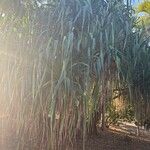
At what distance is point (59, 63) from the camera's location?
17.2 feet

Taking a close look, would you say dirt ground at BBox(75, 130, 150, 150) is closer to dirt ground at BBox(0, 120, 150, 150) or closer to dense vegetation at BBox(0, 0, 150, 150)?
dirt ground at BBox(0, 120, 150, 150)

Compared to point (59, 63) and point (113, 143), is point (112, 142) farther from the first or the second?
point (59, 63)

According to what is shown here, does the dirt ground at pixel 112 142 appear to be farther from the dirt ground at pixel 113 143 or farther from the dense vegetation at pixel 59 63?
the dense vegetation at pixel 59 63

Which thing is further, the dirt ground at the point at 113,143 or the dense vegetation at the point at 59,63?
the dirt ground at the point at 113,143

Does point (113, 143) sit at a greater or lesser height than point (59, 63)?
lesser

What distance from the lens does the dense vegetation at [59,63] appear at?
5.14 meters

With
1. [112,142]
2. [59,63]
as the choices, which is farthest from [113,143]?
[59,63]

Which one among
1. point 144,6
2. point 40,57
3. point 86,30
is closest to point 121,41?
point 86,30

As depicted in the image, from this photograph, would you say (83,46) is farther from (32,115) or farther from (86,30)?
(32,115)

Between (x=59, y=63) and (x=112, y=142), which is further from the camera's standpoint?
(x=112, y=142)

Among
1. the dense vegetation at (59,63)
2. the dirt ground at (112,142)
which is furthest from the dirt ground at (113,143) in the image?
the dense vegetation at (59,63)

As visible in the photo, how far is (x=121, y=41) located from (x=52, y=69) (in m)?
1.64

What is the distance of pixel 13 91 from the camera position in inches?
210

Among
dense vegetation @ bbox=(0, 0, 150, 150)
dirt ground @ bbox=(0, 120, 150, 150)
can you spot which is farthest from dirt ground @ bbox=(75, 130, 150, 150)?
dense vegetation @ bbox=(0, 0, 150, 150)
